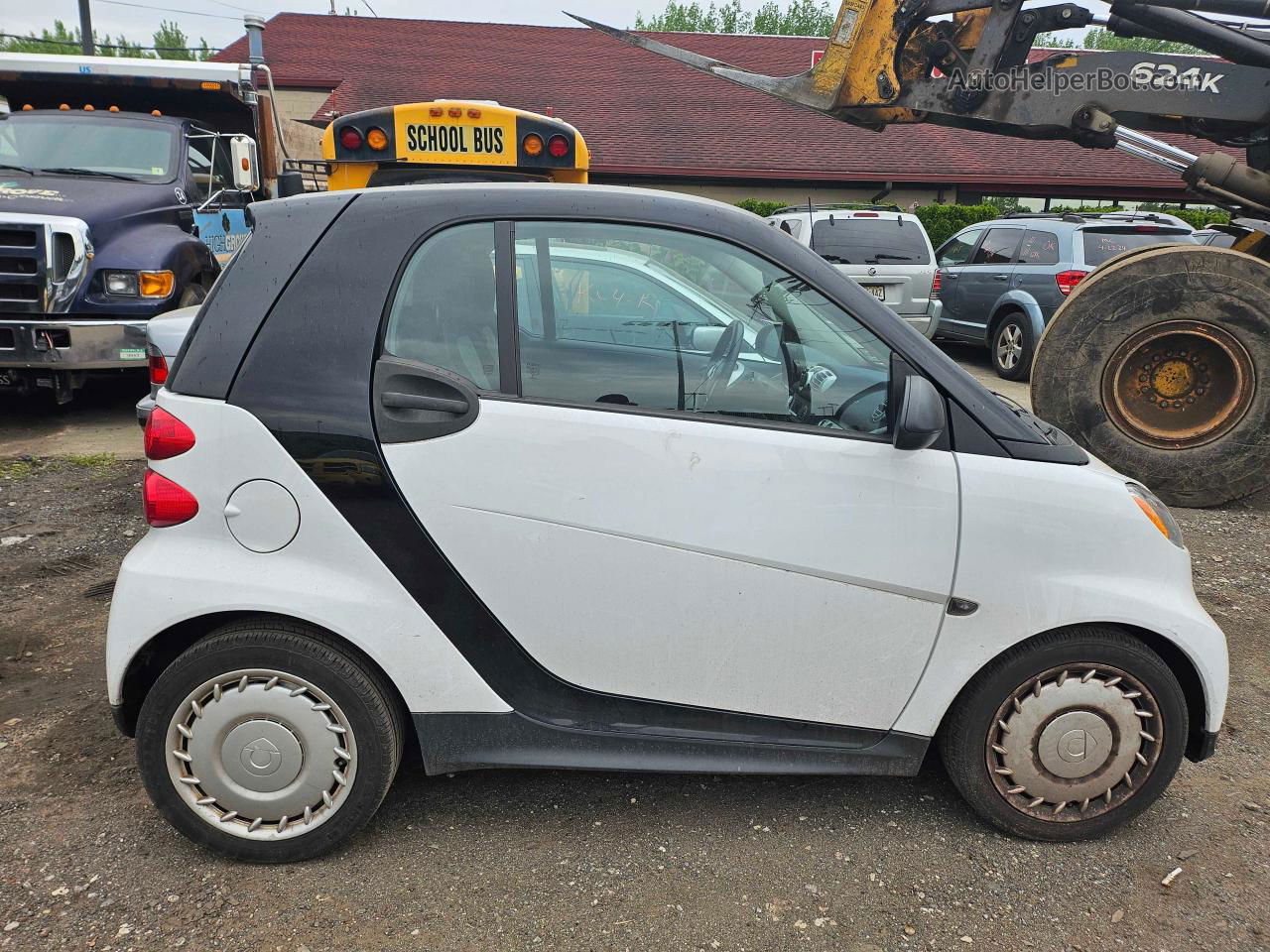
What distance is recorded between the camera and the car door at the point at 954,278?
453 inches

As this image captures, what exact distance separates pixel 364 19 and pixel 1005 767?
95.0ft

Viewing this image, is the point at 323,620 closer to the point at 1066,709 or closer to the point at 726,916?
the point at 726,916

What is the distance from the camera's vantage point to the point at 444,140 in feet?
20.8

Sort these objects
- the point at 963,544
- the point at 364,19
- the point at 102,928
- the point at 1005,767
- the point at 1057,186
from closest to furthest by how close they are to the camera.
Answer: the point at 102,928, the point at 963,544, the point at 1005,767, the point at 1057,186, the point at 364,19

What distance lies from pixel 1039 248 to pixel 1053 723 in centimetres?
887

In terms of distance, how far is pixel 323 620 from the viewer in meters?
2.43

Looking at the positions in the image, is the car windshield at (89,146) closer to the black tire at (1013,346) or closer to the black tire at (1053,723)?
the black tire at (1053,723)

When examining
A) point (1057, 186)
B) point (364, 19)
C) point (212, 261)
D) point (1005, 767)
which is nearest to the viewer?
point (1005, 767)

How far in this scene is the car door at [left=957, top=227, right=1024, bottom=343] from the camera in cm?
1062

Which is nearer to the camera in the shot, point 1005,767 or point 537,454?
point 537,454

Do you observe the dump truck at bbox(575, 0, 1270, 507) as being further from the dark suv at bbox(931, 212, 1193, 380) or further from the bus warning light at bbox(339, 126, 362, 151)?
the dark suv at bbox(931, 212, 1193, 380)

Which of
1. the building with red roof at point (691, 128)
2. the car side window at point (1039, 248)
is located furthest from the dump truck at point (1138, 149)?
the building with red roof at point (691, 128)

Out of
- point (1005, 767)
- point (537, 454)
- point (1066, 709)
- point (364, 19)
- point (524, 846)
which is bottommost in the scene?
point (524, 846)

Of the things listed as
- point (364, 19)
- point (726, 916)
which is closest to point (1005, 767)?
point (726, 916)
